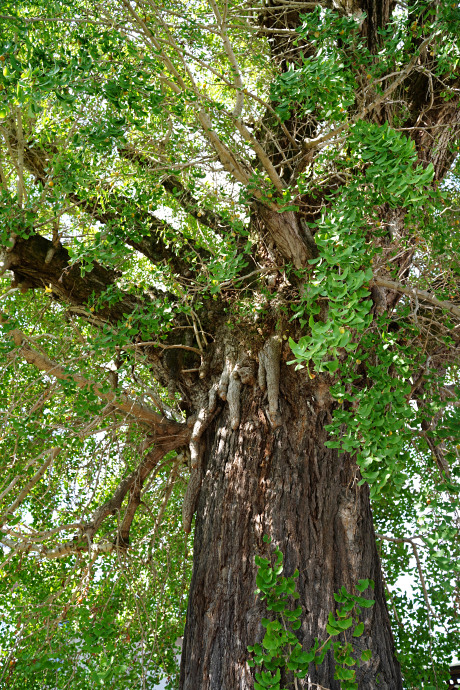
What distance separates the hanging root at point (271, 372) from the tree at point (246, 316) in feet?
0.06

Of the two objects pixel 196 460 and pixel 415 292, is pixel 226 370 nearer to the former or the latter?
pixel 196 460

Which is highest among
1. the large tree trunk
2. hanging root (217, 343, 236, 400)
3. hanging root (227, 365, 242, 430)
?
hanging root (217, 343, 236, 400)

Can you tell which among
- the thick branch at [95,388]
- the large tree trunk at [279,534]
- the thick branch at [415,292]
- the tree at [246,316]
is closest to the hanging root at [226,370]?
the tree at [246,316]

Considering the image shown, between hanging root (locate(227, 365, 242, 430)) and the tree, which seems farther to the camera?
hanging root (locate(227, 365, 242, 430))

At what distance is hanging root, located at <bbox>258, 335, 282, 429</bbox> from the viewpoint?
3.62 meters

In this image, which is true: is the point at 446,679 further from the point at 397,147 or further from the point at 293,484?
the point at 397,147

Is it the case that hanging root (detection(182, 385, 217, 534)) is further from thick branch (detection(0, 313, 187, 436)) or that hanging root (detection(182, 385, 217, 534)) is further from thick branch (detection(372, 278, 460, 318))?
thick branch (detection(372, 278, 460, 318))

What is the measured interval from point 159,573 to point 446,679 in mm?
2516

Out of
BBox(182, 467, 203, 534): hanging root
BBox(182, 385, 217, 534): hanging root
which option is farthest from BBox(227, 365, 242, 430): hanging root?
BBox(182, 467, 203, 534): hanging root

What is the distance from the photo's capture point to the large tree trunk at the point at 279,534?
2969mm

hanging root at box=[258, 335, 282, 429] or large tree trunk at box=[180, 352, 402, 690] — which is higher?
hanging root at box=[258, 335, 282, 429]

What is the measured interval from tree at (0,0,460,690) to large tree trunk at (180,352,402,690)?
0.04ft

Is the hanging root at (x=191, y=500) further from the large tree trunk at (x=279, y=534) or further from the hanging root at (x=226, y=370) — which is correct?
the hanging root at (x=226, y=370)

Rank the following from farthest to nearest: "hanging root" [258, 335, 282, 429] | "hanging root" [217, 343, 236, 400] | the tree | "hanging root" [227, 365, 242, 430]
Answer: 1. "hanging root" [217, 343, 236, 400]
2. "hanging root" [227, 365, 242, 430]
3. "hanging root" [258, 335, 282, 429]
4. the tree
